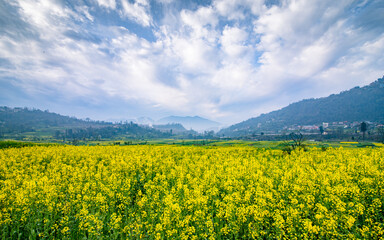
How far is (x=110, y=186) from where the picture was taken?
10.1m

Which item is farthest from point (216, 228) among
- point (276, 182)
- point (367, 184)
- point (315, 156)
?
point (315, 156)

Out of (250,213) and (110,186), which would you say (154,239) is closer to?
(250,213)

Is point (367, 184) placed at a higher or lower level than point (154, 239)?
higher

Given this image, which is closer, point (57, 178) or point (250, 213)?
point (250, 213)

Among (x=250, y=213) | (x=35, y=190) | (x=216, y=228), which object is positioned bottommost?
(x=216, y=228)

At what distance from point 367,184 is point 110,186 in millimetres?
14557

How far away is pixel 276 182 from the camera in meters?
10.7

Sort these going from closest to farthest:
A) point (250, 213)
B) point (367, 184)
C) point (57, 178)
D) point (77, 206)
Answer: point (250, 213)
point (77, 206)
point (367, 184)
point (57, 178)

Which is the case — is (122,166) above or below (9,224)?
above

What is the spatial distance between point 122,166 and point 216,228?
35.3 ft

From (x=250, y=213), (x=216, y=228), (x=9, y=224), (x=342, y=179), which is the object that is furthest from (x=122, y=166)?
(x=342, y=179)

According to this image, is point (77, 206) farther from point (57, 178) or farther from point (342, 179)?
point (342, 179)

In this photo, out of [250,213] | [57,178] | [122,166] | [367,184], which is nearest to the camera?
[250,213]

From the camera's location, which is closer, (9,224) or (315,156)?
(9,224)
